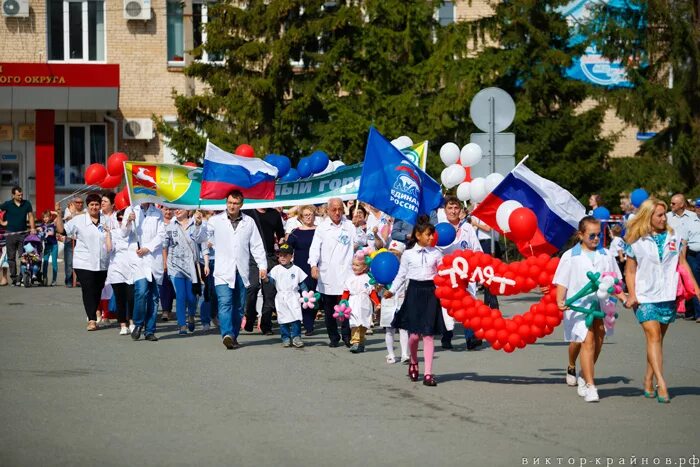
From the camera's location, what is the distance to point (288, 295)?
15211 mm

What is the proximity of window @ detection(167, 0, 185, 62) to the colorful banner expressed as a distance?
20.1 metres

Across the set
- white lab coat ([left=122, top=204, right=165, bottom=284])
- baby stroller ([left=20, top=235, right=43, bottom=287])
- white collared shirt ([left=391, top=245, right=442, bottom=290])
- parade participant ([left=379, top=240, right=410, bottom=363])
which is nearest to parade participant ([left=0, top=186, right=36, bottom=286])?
baby stroller ([left=20, top=235, right=43, bottom=287])

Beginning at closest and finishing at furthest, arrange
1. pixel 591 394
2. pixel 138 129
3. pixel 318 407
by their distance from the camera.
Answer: pixel 318 407, pixel 591 394, pixel 138 129

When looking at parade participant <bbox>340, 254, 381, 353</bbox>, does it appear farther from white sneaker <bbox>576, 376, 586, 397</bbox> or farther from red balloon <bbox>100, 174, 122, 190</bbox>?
red balloon <bbox>100, 174, 122, 190</bbox>

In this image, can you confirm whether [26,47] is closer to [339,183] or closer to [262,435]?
[339,183]

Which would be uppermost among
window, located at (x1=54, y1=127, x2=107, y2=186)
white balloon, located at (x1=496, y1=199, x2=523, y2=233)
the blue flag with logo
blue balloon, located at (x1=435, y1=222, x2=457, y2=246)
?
window, located at (x1=54, y1=127, x2=107, y2=186)

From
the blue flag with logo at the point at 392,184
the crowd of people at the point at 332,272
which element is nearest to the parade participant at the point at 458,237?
the crowd of people at the point at 332,272

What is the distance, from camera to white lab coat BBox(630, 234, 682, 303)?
11.0m

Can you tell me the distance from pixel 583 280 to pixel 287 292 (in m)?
5.16

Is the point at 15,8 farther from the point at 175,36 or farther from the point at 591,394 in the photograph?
the point at 591,394

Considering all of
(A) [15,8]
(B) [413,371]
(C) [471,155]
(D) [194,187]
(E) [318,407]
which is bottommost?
(E) [318,407]

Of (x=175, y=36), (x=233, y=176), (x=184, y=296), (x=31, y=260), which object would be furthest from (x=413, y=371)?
(x=175, y=36)

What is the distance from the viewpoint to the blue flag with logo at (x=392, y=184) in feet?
46.8

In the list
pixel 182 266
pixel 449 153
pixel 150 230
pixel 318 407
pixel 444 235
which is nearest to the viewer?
pixel 318 407
